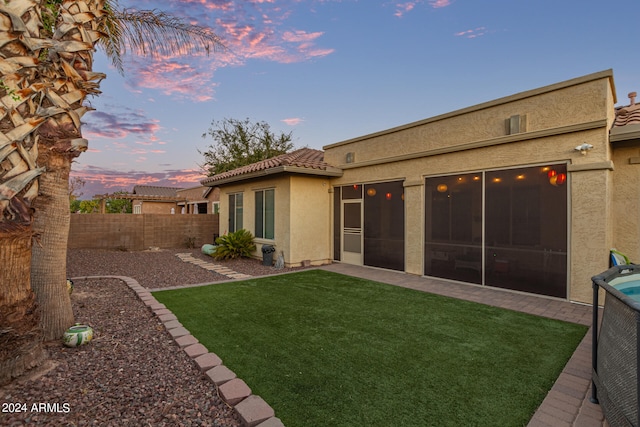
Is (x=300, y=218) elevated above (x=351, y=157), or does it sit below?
below

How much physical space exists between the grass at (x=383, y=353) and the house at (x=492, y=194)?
184 centimetres

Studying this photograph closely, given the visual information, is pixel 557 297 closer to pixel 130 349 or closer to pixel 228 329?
pixel 228 329

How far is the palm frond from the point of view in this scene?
225 inches

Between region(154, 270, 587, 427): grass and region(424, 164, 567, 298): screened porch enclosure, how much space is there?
1.64m

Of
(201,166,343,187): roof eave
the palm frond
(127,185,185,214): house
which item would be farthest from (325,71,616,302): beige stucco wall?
(127,185,185,214): house

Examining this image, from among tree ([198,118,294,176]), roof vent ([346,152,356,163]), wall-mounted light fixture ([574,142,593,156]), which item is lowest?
wall-mounted light fixture ([574,142,593,156])

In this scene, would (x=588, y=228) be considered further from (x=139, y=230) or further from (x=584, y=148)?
(x=139, y=230)

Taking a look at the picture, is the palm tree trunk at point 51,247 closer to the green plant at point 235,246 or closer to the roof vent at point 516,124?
the green plant at point 235,246

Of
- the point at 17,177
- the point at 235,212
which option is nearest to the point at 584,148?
the point at 17,177

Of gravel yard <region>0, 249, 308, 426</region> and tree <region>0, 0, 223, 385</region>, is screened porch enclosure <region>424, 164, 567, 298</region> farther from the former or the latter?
tree <region>0, 0, 223, 385</region>

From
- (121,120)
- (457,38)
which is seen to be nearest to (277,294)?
(457,38)

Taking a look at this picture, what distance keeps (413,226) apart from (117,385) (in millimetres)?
7848

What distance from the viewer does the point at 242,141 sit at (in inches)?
1271

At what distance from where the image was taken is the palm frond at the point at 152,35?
572cm
